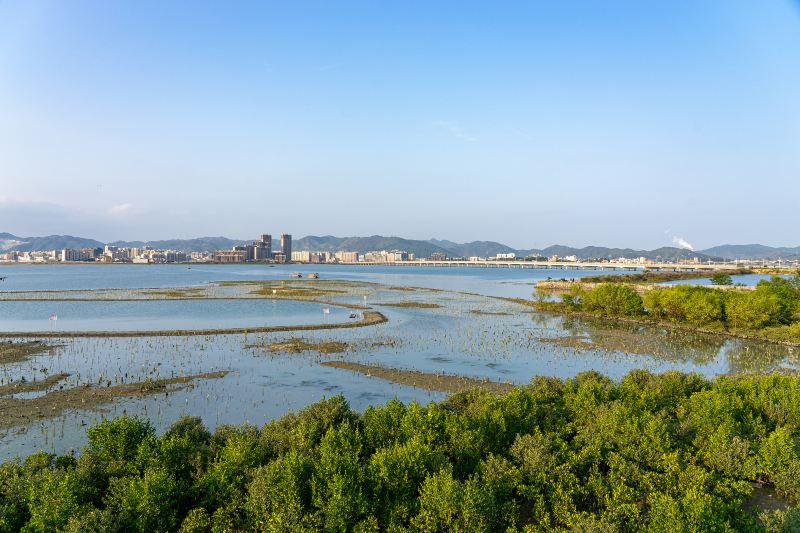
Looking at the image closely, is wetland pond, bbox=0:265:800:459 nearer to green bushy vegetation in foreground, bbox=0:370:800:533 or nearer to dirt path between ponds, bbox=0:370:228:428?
dirt path between ponds, bbox=0:370:228:428

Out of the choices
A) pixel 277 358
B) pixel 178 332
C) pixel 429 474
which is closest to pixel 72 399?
pixel 277 358

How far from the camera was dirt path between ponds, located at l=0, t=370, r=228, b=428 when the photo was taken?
101 feet

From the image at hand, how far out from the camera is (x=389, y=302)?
103m

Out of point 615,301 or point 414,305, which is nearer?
point 615,301

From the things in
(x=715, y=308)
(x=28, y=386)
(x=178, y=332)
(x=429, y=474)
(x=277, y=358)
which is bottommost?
(x=277, y=358)

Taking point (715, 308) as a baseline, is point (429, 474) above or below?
below

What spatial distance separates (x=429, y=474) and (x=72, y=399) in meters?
29.2

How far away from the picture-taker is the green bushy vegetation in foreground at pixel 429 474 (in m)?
15.6

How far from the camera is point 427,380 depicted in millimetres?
40938

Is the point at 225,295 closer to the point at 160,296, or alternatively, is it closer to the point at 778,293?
the point at 160,296

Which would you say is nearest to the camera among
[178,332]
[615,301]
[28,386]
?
[28,386]

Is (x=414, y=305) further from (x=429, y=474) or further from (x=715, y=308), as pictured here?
(x=429, y=474)

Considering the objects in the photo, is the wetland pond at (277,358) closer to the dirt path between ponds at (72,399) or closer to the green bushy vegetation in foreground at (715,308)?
the dirt path between ponds at (72,399)

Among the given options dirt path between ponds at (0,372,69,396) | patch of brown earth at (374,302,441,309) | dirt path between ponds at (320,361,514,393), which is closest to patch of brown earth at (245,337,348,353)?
dirt path between ponds at (320,361,514,393)
